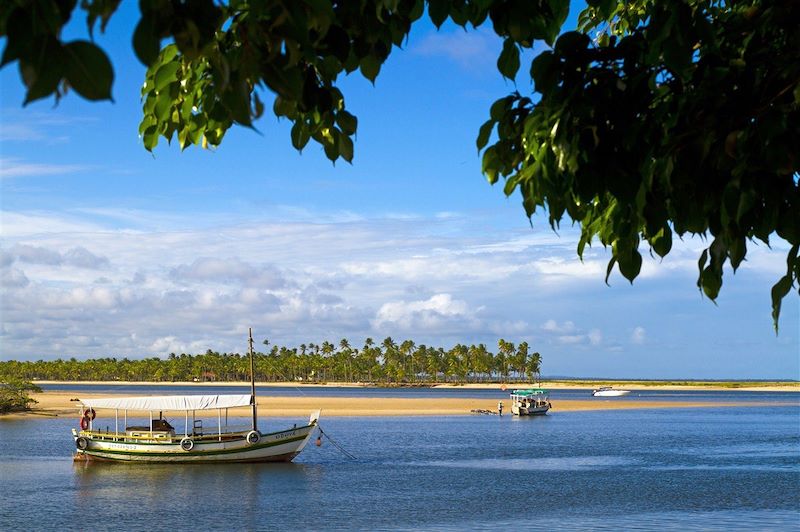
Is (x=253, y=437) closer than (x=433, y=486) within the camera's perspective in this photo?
No

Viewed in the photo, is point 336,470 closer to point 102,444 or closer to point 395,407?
point 102,444

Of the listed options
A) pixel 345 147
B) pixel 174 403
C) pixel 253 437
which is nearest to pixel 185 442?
pixel 174 403

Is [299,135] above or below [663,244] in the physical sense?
above

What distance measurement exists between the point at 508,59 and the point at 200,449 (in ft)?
154

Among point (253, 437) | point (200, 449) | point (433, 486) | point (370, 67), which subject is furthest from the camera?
point (253, 437)

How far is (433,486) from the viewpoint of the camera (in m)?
42.1

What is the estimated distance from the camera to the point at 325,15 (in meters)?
2.91

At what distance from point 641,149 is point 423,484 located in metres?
39.9

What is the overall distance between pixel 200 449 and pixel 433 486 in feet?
44.9

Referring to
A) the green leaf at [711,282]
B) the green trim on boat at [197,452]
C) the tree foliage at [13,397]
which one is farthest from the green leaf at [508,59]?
the tree foliage at [13,397]

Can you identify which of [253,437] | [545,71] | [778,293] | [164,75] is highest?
[545,71]

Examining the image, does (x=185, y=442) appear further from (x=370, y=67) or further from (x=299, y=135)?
(x=370, y=67)

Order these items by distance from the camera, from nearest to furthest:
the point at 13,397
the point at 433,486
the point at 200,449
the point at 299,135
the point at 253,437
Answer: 1. the point at 299,135
2. the point at 433,486
3. the point at 200,449
4. the point at 253,437
5. the point at 13,397

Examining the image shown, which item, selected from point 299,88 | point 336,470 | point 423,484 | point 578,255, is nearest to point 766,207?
point 578,255
